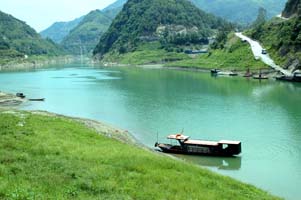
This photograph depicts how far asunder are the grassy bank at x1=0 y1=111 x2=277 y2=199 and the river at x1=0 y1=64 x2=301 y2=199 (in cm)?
966

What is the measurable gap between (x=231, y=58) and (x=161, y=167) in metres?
141

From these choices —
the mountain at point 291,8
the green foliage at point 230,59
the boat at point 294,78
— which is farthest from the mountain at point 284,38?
the green foliage at point 230,59

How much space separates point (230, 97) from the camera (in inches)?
3575

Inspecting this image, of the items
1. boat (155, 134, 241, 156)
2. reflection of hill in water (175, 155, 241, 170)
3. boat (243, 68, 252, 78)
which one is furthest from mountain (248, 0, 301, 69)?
reflection of hill in water (175, 155, 241, 170)

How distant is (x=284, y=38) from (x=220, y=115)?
82.2 metres

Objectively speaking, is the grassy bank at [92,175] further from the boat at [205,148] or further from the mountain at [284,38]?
the mountain at [284,38]

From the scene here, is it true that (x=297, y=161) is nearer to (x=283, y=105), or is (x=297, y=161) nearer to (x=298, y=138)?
(x=298, y=138)

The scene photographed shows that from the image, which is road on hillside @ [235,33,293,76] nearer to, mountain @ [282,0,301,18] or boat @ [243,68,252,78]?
boat @ [243,68,252,78]

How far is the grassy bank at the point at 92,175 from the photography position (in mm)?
20281

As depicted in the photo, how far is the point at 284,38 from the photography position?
139625 mm

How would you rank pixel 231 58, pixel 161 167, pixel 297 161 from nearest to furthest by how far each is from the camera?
pixel 161 167
pixel 297 161
pixel 231 58

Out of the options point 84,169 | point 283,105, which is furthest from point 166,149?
point 283,105

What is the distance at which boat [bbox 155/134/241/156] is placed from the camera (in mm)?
42594

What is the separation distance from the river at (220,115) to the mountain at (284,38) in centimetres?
1604
